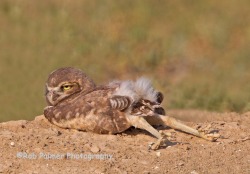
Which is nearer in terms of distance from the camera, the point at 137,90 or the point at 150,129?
Answer: the point at 150,129

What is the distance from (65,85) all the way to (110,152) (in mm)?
1449

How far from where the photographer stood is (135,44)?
1886cm

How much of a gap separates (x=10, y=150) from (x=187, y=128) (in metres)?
2.22

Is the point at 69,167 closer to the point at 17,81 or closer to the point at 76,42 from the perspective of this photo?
the point at 17,81

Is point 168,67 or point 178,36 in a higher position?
point 178,36

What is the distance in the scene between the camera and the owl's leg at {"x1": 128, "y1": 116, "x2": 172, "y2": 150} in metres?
8.77

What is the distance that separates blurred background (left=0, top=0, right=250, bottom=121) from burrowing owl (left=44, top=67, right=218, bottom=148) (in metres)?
3.95

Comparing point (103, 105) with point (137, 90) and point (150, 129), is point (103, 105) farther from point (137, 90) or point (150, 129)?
point (150, 129)

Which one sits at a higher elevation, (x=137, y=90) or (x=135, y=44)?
(x=135, y=44)

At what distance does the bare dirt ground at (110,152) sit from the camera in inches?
317

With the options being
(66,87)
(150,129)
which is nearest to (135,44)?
(66,87)

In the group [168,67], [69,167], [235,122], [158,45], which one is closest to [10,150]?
[69,167]

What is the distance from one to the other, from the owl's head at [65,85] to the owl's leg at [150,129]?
34.6 inches

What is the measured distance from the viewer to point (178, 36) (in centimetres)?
1895
